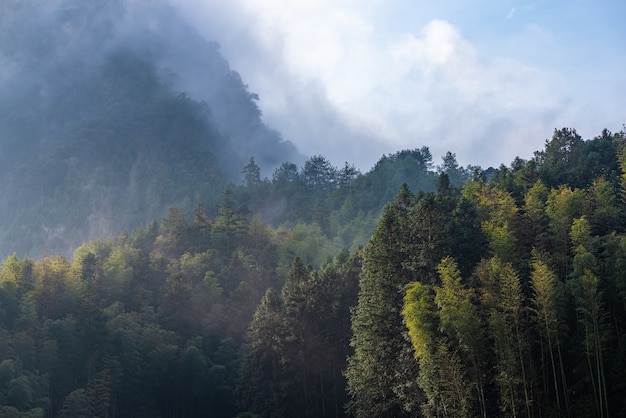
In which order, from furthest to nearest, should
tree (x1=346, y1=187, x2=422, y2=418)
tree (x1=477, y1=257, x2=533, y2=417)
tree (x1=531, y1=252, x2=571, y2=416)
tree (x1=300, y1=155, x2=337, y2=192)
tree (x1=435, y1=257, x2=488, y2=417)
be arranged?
tree (x1=300, y1=155, x2=337, y2=192) → tree (x1=346, y1=187, x2=422, y2=418) → tree (x1=435, y1=257, x2=488, y2=417) → tree (x1=531, y1=252, x2=571, y2=416) → tree (x1=477, y1=257, x2=533, y2=417)

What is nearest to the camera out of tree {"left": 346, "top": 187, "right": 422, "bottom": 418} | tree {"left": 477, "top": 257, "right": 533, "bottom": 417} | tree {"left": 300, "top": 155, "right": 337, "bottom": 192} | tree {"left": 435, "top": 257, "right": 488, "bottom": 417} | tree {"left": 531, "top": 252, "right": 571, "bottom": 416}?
tree {"left": 477, "top": 257, "right": 533, "bottom": 417}

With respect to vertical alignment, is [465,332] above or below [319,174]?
below

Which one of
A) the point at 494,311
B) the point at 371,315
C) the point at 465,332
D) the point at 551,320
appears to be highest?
the point at 371,315

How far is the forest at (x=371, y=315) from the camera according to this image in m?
47.6

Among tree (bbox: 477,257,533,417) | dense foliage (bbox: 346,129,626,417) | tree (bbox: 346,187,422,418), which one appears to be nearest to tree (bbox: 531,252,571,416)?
dense foliage (bbox: 346,129,626,417)

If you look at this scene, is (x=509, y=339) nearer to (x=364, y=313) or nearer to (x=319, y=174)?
(x=364, y=313)

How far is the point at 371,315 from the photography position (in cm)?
5625

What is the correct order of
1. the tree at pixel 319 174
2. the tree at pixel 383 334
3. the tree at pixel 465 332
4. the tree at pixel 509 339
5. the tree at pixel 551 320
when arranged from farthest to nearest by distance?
the tree at pixel 319 174, the tree at pixel 383 334, the tree at pixel 465 332, the tree at pixel 551 320, the tree at pixel 509 339

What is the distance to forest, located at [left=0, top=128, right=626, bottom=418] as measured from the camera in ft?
156

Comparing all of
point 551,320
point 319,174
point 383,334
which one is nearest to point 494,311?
point 551,320

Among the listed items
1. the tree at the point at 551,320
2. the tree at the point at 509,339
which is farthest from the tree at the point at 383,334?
the tree at the point at 551,320

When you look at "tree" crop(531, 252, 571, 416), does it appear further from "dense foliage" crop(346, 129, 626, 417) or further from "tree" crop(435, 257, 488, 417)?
"tree" crop(435, 257, 488, 417)

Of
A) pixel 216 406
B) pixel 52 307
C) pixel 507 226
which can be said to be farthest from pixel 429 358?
pixel 52 307

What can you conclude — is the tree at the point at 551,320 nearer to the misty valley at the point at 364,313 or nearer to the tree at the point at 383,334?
the misty valley at the point at 364,313
